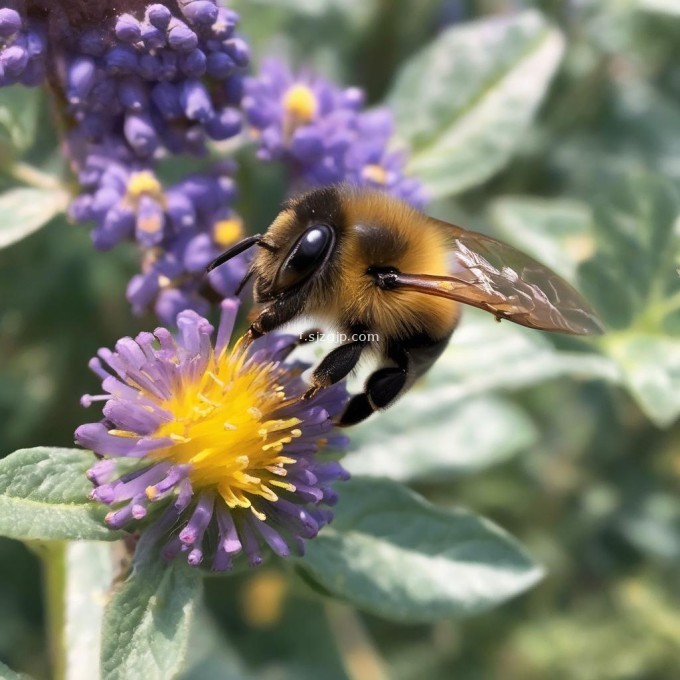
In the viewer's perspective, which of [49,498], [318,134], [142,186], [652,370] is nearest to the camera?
[49,498]

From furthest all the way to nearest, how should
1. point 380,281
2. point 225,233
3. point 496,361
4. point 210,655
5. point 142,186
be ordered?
point 210,655 < point 496,361 < point 225,233 < point 142,186 < point 380,281

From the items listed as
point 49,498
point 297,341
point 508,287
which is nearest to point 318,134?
point 297,341

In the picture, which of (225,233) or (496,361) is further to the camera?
(496,361)

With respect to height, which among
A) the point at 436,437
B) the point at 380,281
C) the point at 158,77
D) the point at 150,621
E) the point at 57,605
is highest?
the point at 158,77

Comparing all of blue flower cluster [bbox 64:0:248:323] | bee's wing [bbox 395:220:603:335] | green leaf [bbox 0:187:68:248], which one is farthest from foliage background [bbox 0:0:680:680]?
bee's wing [bbox 395:220:603:335]

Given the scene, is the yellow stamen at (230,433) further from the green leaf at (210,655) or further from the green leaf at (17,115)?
the green leaf at (210,655)

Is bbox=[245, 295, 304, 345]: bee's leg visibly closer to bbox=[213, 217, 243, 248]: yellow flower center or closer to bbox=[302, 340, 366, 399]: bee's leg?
bbox=[302, 340, 366, 399]: bee's leg

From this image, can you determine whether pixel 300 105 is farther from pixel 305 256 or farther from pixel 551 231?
pixel 551 231
